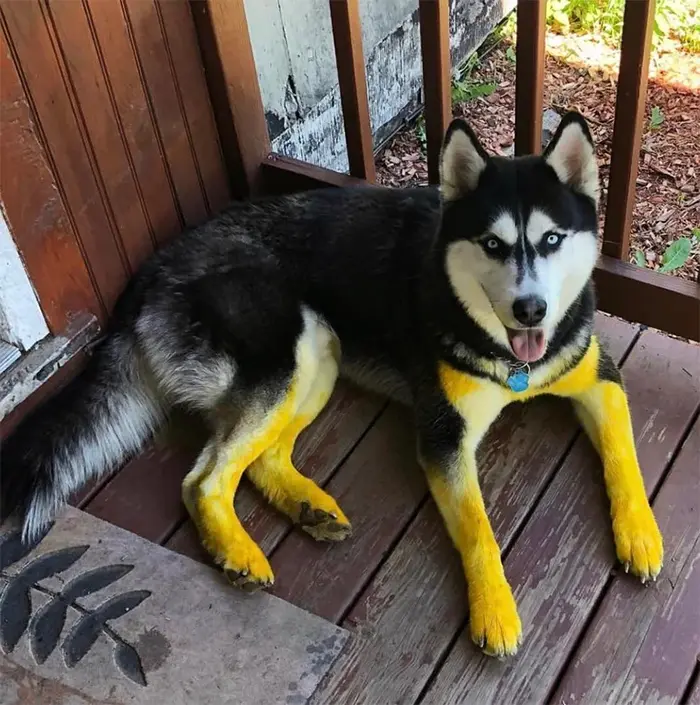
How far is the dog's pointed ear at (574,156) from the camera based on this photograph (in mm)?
2023

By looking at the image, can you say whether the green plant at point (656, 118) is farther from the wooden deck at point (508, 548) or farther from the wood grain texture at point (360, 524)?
the wood grain texture at point (360, 524)

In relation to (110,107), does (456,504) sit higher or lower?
lower

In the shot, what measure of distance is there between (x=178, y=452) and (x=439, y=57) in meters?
1.48

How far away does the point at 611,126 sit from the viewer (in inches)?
155

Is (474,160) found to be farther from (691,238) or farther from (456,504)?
(691,238)

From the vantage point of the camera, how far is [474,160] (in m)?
2.13

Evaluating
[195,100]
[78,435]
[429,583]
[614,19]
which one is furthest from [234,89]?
[614,19]

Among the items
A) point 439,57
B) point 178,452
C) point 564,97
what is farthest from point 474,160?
point 564,97

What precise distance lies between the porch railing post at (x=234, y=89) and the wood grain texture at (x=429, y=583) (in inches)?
51.8

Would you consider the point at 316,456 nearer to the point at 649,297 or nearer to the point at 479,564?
the point at 479,564

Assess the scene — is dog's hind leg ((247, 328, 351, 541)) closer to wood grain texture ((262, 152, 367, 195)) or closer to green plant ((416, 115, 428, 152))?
wood grain texture ((262, 152, 367, 195))

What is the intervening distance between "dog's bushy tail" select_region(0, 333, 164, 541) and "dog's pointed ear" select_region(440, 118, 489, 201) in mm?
1102

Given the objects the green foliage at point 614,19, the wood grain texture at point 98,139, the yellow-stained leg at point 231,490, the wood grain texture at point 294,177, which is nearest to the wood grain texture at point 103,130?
the wood grain texture at point 98,139

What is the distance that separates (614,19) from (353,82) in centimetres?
223
